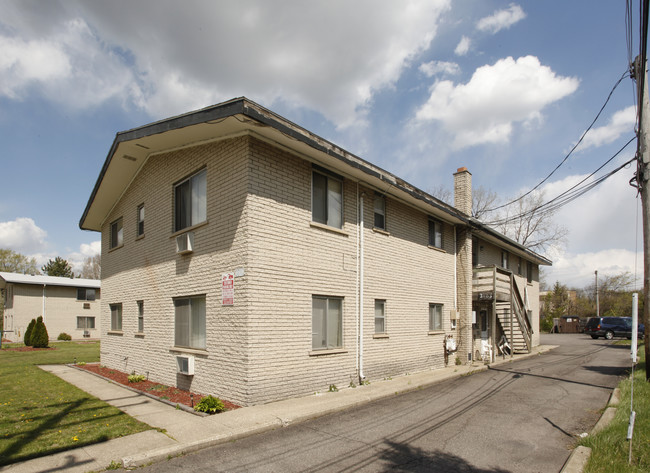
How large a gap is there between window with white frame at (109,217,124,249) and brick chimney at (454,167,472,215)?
13501 mm

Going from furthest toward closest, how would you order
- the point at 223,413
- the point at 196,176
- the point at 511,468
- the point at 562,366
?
the point at 562,366
the point at 196,176
the point at 223,413
the point at 511,468

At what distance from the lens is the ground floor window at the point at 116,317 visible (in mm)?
15391

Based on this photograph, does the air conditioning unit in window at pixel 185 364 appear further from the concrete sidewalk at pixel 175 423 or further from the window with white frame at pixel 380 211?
the window with white frame at pixel 380 211

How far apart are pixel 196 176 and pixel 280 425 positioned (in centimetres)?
660

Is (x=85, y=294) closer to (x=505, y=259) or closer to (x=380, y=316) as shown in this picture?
(x=380, y=316)

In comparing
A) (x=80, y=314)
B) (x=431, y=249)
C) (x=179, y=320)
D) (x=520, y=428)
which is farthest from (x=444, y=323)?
(x=80, y=314)

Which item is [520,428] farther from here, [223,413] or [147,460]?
[147,460]

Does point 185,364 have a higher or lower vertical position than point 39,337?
higher

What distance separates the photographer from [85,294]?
37.6m

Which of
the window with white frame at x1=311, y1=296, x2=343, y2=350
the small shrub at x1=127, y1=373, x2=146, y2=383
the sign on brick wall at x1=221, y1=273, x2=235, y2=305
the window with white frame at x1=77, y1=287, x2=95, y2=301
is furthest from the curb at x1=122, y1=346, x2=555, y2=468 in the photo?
the window with white frame at x1=77, y1=287, x2=95, y2=301

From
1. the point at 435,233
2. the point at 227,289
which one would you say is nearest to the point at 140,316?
the point at 227,289

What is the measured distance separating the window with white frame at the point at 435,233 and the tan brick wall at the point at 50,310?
33.2 m

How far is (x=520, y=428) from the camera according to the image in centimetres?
760

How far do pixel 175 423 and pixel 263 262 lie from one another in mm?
3405
